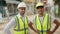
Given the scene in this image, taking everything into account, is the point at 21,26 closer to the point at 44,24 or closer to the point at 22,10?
the point at 22,10

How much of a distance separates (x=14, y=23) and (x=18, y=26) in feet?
0.24

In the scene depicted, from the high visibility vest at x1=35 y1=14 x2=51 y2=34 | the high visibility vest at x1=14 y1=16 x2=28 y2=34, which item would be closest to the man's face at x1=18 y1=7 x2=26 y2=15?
the high visibility vest at x1=14 y1=16 x2=28 y2=34

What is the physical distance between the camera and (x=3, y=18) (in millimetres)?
11898

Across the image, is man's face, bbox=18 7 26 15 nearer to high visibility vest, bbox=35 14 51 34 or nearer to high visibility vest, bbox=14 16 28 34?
high visibility vest, bbox=14 16 28 34

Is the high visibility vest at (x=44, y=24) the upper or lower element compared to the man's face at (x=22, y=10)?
lower

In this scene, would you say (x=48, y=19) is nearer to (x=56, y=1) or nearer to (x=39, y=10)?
(x=39, y=10)

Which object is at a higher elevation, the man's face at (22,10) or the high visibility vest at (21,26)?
the man's face at (22,10)

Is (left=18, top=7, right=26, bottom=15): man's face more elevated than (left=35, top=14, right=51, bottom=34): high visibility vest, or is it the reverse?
(left=18, top=7, right=26, bottom=15): man's face

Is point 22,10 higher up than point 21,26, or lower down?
higher up

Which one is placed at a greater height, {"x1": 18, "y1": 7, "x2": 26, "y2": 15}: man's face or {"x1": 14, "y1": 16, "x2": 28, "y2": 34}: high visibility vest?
{"x1": 18, "y1": 7, "x2": 26, "y2": 15}: man's face

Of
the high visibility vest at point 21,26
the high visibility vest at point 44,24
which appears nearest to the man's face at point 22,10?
the high visibility vest at point 21,26

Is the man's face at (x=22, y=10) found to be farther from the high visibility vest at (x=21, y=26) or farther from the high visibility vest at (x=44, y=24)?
the high visibility vest at (x=44, y=24)

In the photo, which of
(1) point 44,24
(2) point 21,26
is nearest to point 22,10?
(2) point 21,26

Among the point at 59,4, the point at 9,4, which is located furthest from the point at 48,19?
the point at 9,4
